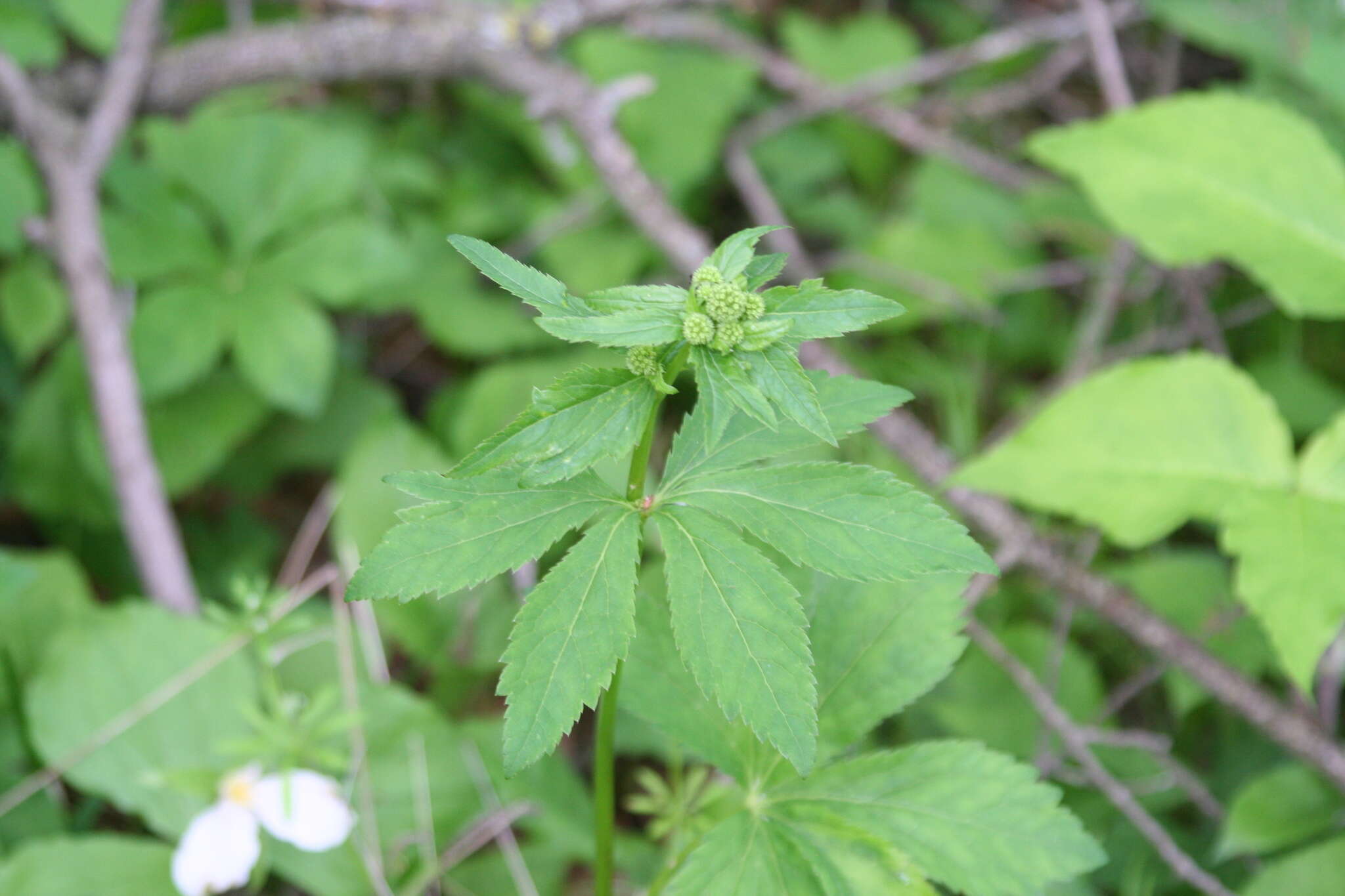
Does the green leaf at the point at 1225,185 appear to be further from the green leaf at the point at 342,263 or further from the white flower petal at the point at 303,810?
the white flower petal at the point at 303,810

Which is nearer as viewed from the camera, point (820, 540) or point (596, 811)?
point (820, 540)

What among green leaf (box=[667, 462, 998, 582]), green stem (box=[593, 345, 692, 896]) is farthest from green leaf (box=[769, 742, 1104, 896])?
green leaf (box=[667, 462, 998, 582])

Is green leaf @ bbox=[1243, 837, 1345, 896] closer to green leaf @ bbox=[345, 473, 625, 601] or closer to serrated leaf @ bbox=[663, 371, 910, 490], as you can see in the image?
serrated leaf @ bbox=[663, 371, 910, 490]

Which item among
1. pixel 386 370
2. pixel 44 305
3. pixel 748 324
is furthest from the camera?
pixel 386 370

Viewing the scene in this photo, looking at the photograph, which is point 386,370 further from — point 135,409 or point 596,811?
point 596,811

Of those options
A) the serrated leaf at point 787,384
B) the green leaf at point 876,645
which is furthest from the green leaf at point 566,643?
the green leaf at point 876,645

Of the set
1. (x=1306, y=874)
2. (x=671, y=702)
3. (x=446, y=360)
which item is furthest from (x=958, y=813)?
(x=446, y=360)

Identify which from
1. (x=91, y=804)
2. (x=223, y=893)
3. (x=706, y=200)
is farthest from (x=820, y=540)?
(x=706, y=200)
